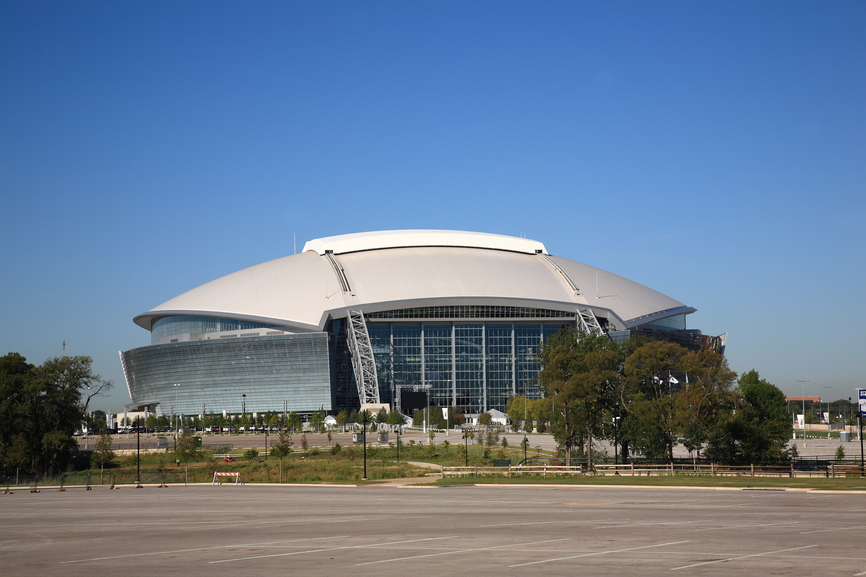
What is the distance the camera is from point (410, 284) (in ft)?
438

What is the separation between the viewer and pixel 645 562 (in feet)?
55.4

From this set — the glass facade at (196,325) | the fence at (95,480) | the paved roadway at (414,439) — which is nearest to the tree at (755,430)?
the paved roadway at (414,439)

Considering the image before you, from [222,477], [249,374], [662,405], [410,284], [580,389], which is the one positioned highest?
[410,284]

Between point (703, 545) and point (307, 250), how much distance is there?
136287mm

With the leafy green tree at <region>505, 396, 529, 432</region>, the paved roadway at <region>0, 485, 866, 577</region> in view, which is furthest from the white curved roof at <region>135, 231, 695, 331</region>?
Result: the paved roadway at <region>0, 485, 866, 577</region>

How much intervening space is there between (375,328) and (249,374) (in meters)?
21.3

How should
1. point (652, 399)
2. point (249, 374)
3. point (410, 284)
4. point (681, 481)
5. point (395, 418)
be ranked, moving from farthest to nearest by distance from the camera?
1. point (410, 284)
2. point (249, 374)
3. point (395, 418)
4. point (652, 399)
5. point (681, 481)

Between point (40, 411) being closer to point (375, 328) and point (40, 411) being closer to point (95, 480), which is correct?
point (95, 480)

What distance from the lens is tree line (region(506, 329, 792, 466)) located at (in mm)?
53406

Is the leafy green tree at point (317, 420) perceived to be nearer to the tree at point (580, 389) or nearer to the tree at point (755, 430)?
the tree at point (580, 389)

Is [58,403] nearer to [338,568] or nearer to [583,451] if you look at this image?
[583,451]

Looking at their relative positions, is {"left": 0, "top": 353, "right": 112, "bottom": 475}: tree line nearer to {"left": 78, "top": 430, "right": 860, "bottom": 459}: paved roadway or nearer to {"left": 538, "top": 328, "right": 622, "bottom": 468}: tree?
{"left": 78, "top": 430, "right": 860, "bottom": 459}: paved roadway

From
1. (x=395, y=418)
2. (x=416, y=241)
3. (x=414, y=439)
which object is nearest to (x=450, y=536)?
(x=414, y=439)

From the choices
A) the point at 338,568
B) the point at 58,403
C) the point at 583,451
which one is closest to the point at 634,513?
the point at 338,568
